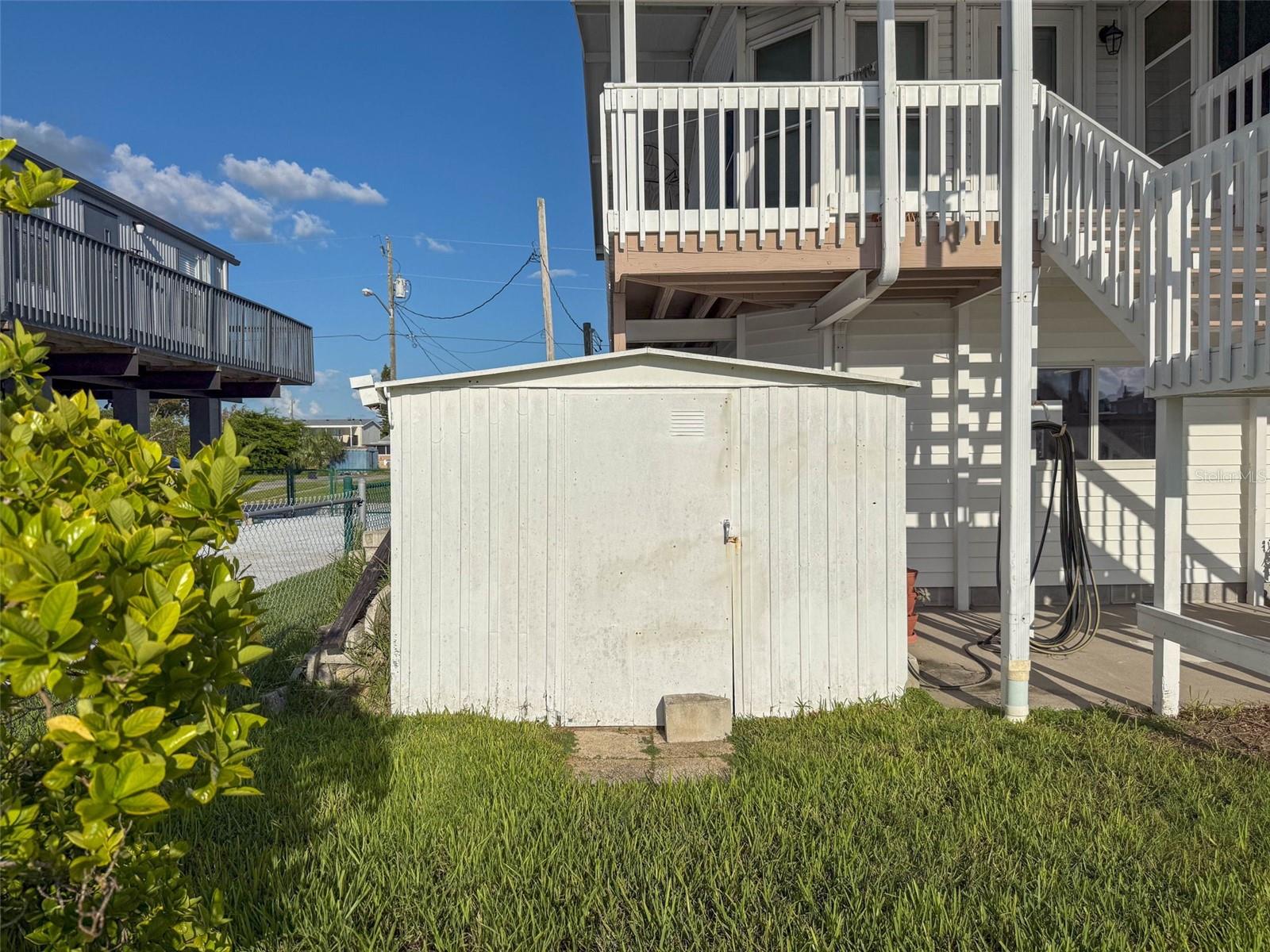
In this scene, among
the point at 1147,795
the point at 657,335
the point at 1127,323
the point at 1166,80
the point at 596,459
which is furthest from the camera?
the point at 657,335

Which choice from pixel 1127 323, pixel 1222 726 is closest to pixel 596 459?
pixel 1127 323

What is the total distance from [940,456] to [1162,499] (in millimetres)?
2855

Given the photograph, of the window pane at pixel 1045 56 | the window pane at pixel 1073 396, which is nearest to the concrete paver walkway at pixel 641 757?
the window pane at pixel 1073 396

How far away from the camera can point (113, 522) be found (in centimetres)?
144

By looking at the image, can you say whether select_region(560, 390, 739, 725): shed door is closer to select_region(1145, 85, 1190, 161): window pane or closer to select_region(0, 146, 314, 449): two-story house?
select_region(0, 146, 314, 449): two-story house

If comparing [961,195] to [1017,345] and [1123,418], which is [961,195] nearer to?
[1017,345]

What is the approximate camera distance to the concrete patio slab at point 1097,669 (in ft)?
16.4

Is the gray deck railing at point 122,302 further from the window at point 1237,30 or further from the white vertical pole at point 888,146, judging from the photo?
the window at point 1237,30

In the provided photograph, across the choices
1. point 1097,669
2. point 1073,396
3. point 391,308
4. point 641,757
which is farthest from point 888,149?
point 391,308

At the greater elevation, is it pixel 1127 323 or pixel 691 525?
pixel 1127 323

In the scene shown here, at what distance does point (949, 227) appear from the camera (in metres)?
6.11

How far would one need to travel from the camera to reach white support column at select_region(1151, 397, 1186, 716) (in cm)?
459

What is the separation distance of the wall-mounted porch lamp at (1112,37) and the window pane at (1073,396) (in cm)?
312

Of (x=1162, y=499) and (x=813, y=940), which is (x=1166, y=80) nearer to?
(x=1162, y=499)
